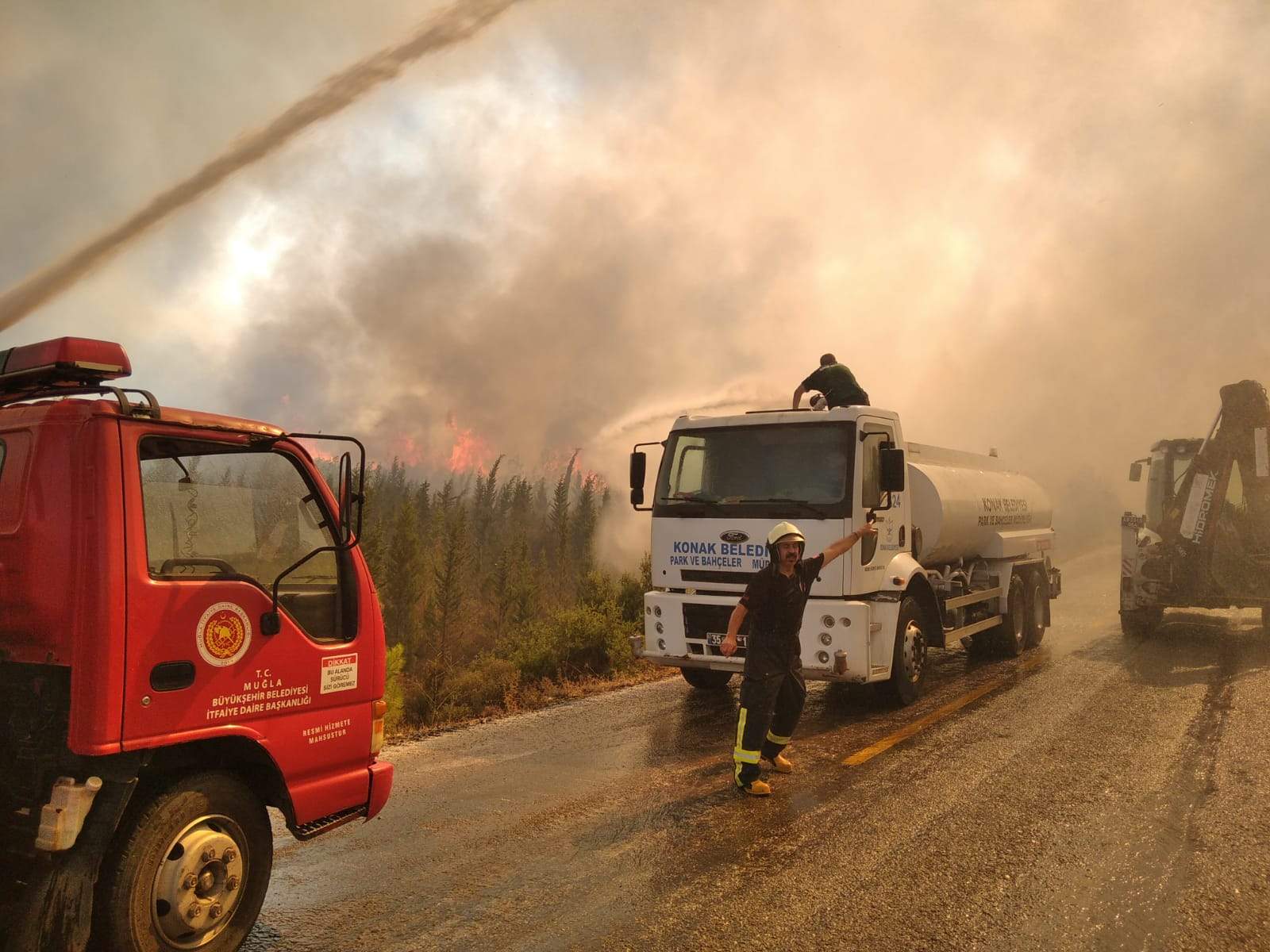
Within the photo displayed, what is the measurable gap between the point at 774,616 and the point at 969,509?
590cm

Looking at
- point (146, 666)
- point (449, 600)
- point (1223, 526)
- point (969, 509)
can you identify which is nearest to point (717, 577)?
point (969, 509)

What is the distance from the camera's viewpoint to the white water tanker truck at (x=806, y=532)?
8234 millimetres

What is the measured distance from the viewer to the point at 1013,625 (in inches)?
500

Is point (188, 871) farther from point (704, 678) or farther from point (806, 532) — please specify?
point (704, 678)

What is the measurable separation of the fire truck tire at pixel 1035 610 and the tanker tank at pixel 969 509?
1.75 feet

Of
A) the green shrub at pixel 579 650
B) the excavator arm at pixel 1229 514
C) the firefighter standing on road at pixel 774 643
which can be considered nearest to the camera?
the firefighter standing on road at pixel 774 643

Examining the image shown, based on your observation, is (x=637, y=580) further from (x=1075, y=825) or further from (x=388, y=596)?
(x=388, y=596)

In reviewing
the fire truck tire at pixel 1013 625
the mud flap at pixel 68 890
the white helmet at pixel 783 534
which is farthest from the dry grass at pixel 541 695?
the fire truck tire at pixel 1013 625

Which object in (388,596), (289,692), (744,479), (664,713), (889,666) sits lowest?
(388,596)

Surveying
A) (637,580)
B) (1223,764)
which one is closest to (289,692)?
(1223,764)

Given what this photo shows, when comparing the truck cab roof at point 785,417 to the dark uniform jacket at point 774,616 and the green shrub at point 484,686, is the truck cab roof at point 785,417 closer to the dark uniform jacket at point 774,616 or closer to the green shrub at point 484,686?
the dark uniform jacket at point 774,616

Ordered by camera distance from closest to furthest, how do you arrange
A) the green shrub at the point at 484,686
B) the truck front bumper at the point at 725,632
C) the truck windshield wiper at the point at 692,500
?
the truck front bumper at the point at 725,632, the truck windshield wiper at the point at 692,500, the green shrub at the point at 484,686

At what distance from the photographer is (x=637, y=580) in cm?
1641

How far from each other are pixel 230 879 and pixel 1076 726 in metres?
7.30
